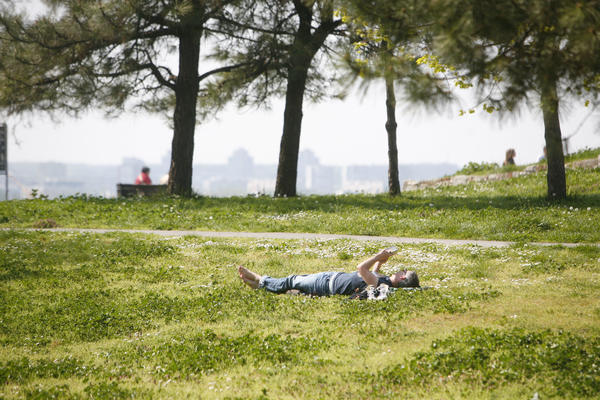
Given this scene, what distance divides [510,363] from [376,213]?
34.6 feet

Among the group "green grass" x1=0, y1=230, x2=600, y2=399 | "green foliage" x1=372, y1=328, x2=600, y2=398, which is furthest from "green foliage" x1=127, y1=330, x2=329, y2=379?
"green foliage" x1=372, y1=328, x2=600, y2=398

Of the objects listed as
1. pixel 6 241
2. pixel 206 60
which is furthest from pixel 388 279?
pixel 206 60

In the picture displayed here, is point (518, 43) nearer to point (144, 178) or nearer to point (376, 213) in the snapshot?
point (376, 213)

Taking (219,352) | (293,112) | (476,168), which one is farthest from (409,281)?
(476,168)

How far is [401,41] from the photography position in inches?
260

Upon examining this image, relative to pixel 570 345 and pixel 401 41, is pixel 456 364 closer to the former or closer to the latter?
pixel 570 345

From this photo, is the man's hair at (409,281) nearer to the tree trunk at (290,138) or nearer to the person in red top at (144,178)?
the tree trunk at (290,138)

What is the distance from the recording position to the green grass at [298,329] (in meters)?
5.80

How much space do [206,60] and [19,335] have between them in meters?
16.9

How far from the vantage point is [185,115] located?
21406mm

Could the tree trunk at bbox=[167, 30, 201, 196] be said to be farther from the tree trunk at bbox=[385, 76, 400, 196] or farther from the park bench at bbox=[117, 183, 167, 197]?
the tree trunk at bbox=[385, 76, 400, 196]

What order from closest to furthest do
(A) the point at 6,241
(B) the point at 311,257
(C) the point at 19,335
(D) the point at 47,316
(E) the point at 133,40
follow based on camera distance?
(C) the point at 19,335
(D) the point at 47,316
(B) the point at 311,257
(A) the point at 6,241
(E) the point at 133,40

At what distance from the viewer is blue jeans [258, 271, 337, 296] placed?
8964 millimetres

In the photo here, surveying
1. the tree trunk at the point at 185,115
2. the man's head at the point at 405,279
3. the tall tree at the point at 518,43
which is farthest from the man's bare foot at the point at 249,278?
the tree trunk at the point at 185,115
